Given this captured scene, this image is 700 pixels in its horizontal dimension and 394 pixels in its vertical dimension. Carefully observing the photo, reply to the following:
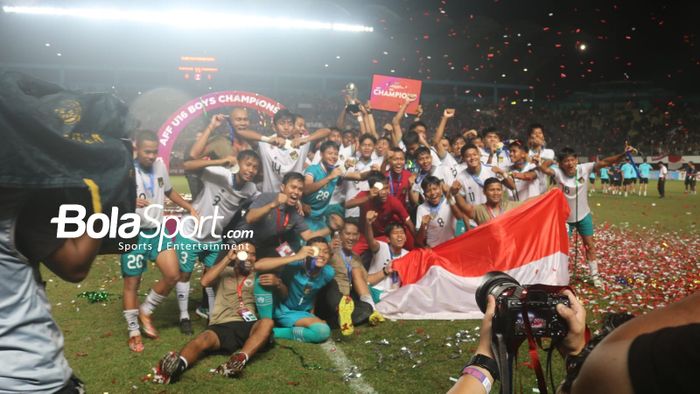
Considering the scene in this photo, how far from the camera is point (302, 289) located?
18.9 feet

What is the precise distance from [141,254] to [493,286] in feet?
15.4

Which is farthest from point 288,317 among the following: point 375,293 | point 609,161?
point 609,161

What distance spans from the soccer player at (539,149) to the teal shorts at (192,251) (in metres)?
5.33

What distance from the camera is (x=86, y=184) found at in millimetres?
1407

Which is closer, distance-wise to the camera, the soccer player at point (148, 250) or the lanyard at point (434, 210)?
the soccer player at point (148, 250)

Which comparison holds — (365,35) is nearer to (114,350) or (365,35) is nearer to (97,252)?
(114,350)

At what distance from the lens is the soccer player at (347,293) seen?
5594 millimetres

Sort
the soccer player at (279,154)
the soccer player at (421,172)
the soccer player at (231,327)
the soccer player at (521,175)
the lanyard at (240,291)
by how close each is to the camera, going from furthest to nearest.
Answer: the soccer player at (521,175), the soccer player at (421,172), the soccer player at (279,154), the lanyard at (240,291), the soccer player at (231,327)

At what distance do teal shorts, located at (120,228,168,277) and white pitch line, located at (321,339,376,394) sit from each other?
2068 millimetres

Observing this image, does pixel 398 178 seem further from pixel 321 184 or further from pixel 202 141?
pixel 202 141

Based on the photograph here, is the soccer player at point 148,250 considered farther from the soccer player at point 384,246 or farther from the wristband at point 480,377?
the wristband at point 480,377

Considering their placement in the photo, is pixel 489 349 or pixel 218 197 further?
pixel 218 197

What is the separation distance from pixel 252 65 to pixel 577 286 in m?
35.5

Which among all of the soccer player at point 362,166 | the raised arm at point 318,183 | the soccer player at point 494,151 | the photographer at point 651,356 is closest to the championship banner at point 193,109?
the soccer player at point 362,166
